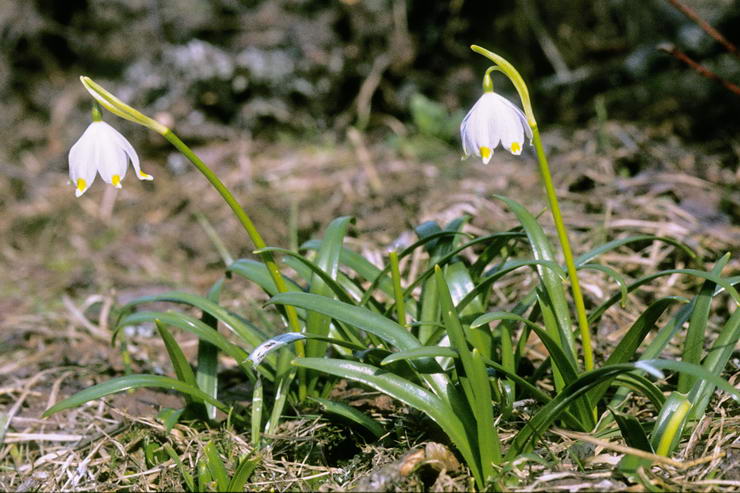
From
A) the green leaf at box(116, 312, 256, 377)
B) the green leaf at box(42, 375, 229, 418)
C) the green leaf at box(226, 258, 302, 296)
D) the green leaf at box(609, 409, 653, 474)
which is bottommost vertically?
the green leaf at box(42, 375, 229, 418)

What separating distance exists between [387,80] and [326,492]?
12.0ft

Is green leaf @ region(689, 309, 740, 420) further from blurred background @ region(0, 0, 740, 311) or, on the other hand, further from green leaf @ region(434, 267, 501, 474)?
blurred background @ region(0, 0, 740, 311)

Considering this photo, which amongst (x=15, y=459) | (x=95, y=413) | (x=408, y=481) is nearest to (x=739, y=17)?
(x=408, y=481)

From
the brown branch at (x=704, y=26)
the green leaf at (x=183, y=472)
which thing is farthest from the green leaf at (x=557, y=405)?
the brown branch at (x=704, y=26)

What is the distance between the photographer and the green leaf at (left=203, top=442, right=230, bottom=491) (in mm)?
1593

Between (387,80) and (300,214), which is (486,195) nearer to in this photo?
(300,214)

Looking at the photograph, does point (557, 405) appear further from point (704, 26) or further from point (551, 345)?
point (704, 26)

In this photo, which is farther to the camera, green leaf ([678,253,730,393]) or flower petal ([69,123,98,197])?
green leaf ([678,253,730,393])

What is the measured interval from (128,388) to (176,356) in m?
0.16

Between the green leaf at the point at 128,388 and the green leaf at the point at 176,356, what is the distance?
0.19 feet

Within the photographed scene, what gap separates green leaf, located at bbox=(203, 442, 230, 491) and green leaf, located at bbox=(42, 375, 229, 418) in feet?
0.83

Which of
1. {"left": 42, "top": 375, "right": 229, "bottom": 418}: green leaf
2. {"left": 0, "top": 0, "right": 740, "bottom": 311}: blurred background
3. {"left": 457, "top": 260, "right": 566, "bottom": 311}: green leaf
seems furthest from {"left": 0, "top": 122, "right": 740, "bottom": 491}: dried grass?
{"left": 457, "top": 260, "right": 566, "bottom": 311}: green leaf

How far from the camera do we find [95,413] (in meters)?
2.20

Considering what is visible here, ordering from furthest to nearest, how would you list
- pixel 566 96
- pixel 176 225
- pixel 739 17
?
1. pixel 566 96
2. pixel 176 225
3. pixel 739 17
